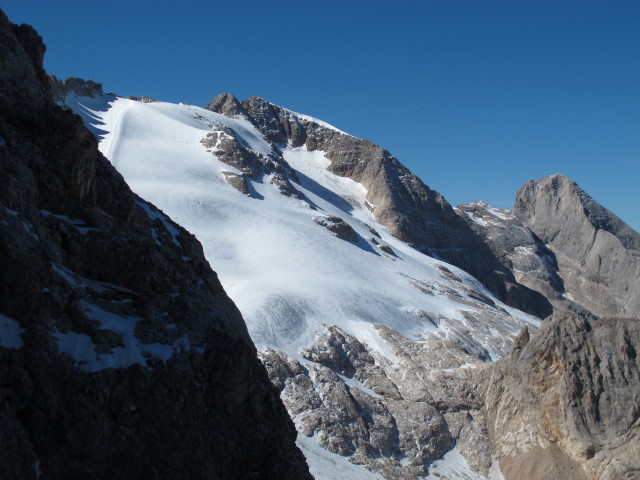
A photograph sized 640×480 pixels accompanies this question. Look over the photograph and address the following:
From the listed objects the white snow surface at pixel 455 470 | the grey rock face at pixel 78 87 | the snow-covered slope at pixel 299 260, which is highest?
the grey rock face at pixel 78 87

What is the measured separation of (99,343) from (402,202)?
269ft

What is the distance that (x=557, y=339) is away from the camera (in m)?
34.2

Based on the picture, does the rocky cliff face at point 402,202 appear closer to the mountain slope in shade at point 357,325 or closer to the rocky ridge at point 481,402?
the mountain slope in shade at point 357,325

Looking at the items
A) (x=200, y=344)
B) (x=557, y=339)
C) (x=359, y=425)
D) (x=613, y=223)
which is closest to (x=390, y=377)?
(x=359, y=425)

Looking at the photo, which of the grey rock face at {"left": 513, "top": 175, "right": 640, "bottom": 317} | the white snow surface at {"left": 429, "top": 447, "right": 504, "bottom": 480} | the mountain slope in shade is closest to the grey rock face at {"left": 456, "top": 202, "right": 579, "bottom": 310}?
the grey rock face at {"left": 513, "top": 175, "right": 640, "bottom": 317}

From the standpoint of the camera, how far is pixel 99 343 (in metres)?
11.8

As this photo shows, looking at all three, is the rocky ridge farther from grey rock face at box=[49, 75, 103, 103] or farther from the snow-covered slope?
grey rock face at box=[49, 75, 103, 103]

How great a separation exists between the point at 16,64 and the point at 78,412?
897 centimetres

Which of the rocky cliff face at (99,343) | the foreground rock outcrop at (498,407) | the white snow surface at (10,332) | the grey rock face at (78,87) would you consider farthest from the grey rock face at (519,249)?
the white snow surface at (10,332)

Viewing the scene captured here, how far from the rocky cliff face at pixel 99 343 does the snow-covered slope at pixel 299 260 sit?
15226mm

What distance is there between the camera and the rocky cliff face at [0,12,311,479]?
10.6 m

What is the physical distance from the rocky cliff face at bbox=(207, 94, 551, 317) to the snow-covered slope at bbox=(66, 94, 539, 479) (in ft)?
12.5

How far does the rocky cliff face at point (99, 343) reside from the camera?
A: 34.9 feet

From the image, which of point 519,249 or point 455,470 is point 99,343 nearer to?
point 455,470
